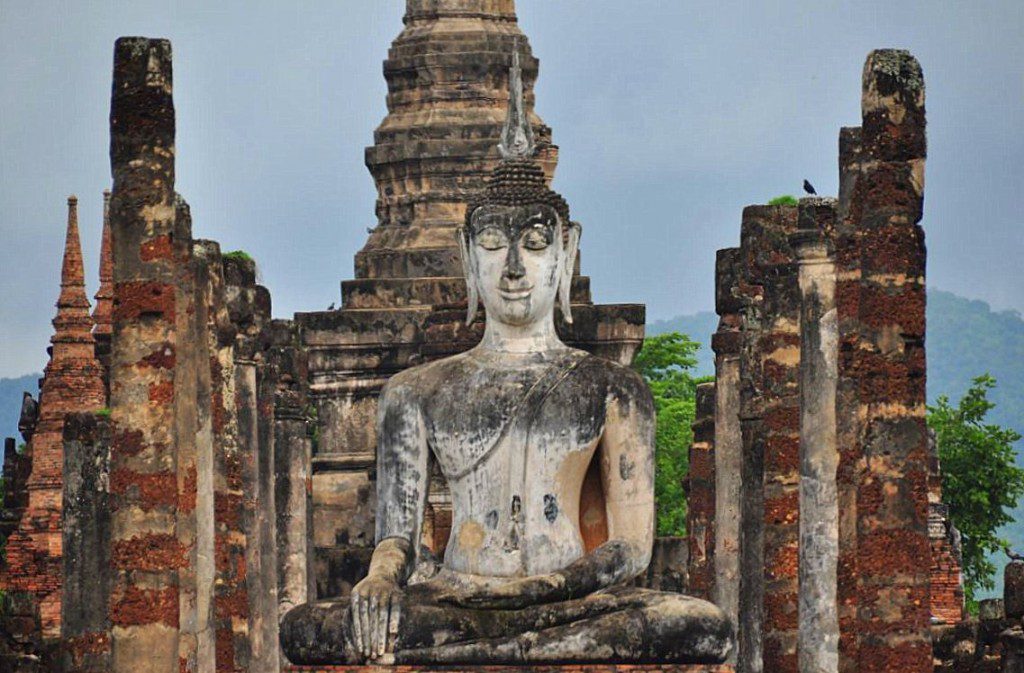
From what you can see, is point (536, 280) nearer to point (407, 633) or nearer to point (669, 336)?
point (407, 633)

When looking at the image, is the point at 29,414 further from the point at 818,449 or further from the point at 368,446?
the point at 818,449

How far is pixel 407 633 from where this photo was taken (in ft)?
68.6

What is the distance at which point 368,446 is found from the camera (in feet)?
152

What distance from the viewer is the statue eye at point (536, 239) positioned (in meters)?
22.2

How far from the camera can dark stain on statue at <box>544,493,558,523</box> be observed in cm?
2189

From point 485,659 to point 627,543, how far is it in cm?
129

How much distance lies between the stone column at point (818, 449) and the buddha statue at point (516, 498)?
2355 mm

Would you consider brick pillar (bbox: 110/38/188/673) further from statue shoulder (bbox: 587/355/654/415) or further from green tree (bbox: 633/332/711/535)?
green tree (bbox: 633/332/711/535)

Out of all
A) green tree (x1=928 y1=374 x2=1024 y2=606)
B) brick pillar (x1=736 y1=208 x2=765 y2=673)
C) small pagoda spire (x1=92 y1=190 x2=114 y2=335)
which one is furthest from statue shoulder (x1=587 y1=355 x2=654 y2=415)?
green tree (x1=928 y1=374 x2=1024 y2=606)

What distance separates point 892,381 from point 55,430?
2734 centimetres

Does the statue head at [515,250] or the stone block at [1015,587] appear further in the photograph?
the stone block at [1015,587]

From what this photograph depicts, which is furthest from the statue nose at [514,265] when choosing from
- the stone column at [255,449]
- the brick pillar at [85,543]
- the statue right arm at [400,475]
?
the stone column at [255,449]

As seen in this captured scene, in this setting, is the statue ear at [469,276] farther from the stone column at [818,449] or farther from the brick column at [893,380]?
the brick column at [893,380]

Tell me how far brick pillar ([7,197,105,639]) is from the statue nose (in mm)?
16908
